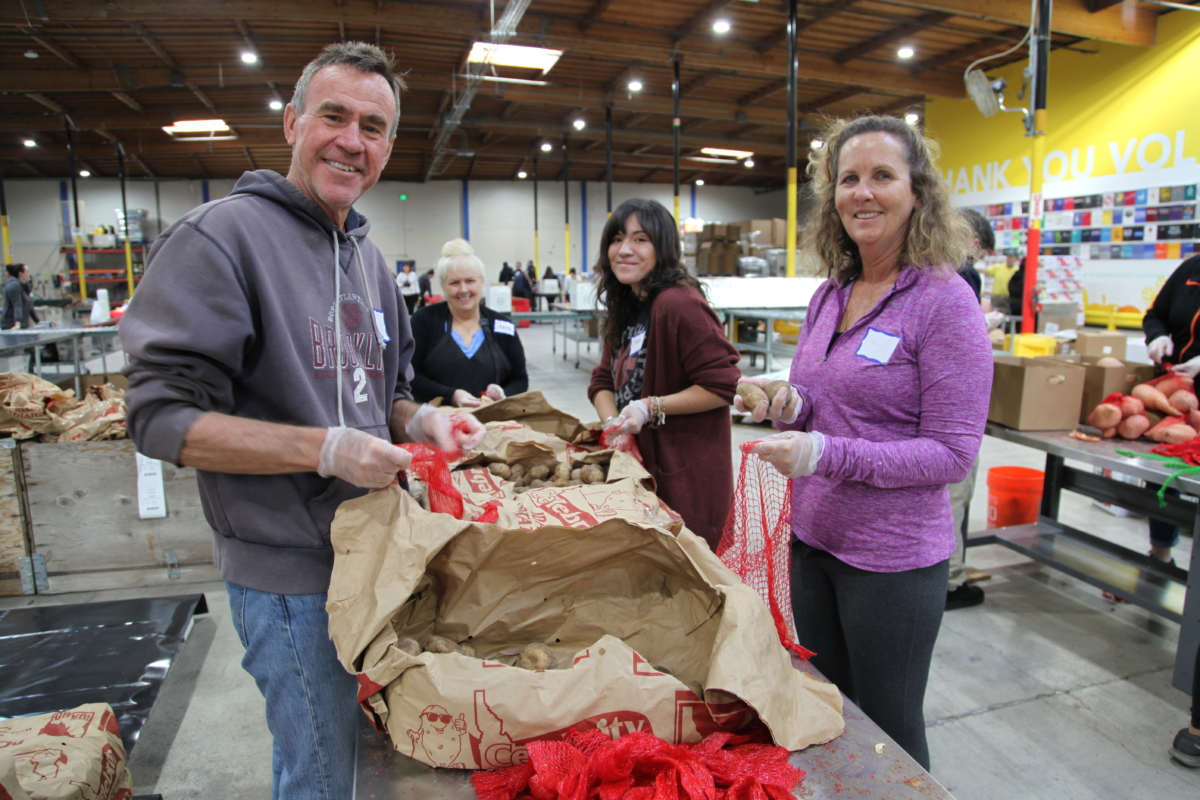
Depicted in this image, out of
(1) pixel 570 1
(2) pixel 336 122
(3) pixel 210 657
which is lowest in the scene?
(3) pixel 210 657

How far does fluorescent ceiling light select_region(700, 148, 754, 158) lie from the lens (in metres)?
16.9

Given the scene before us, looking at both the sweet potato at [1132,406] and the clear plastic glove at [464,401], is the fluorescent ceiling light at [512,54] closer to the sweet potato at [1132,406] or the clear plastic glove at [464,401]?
the clear plastic glove at [464,401]

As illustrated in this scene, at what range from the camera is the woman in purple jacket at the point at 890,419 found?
1.19 metres

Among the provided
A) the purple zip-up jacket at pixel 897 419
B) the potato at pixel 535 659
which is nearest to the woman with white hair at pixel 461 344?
the purple zip-up jacket at pixel 897 419

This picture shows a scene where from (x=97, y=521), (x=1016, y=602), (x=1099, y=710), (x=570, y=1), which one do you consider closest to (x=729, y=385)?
(x=1099, y=710)

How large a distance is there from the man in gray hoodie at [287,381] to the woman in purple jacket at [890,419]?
0.74 m

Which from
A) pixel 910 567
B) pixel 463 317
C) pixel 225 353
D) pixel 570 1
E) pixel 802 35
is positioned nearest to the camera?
pixel 225 353

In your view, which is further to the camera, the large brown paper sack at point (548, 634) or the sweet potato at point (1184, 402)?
the sweet potato at point (1184, 402)

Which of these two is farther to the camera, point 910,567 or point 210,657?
point 210,657

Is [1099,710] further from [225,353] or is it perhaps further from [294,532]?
[225,353]

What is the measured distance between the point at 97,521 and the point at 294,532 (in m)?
2.69

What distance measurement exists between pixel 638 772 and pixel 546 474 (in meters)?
1.02

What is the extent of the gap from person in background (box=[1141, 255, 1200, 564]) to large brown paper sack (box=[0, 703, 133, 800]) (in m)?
3.74

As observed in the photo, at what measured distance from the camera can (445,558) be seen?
3.62 feet
